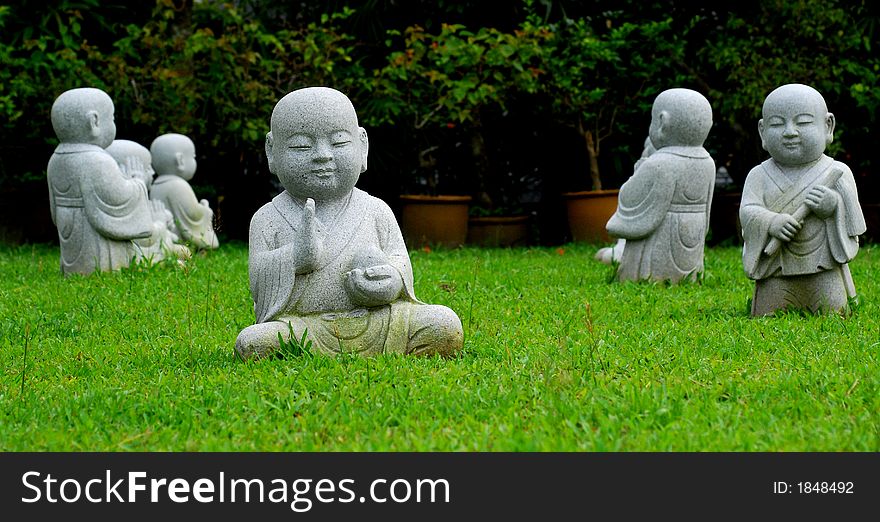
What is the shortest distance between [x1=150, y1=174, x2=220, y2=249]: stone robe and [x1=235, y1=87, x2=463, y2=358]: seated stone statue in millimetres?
6381

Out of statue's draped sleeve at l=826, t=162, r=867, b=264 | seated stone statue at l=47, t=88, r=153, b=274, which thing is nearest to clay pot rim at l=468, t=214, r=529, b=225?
seated stone statue at l=47, t=88, r=153, b=274

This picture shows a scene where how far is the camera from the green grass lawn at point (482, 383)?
3.90m

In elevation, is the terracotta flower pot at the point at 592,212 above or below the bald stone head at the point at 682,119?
below

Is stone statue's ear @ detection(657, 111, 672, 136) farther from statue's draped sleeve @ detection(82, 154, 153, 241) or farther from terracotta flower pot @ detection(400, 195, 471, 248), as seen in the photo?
statue's draped sleeve @ detection(82, 154, 153, 241)

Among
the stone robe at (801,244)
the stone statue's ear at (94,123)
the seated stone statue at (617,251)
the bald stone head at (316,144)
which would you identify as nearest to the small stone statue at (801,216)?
the stone robe at (801,244)

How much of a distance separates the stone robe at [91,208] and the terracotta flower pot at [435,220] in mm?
3965

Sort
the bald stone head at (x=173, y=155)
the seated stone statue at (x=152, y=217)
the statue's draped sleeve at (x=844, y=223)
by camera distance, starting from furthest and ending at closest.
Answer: the bald stone head at (x=173, y=155)
the seated stone statue at (x=152, y=217)
the statue's draped sleeve at (x=844, y=223)

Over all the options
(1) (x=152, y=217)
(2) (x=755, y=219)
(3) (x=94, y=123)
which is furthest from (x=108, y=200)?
(2) (x=755, y=219)

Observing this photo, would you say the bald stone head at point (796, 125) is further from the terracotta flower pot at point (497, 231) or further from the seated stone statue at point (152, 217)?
the terracotta flower pot at point (497, 231)

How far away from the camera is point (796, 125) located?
648 cm

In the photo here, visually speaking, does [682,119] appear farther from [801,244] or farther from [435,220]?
[435,220]

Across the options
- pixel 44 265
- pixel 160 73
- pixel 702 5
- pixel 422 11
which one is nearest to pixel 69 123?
pixel 44 265

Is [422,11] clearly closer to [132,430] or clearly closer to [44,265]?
[44,265]

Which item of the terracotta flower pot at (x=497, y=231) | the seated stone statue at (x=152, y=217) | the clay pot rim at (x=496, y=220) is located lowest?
the terracotta flower pot at (x=497, y=231)
